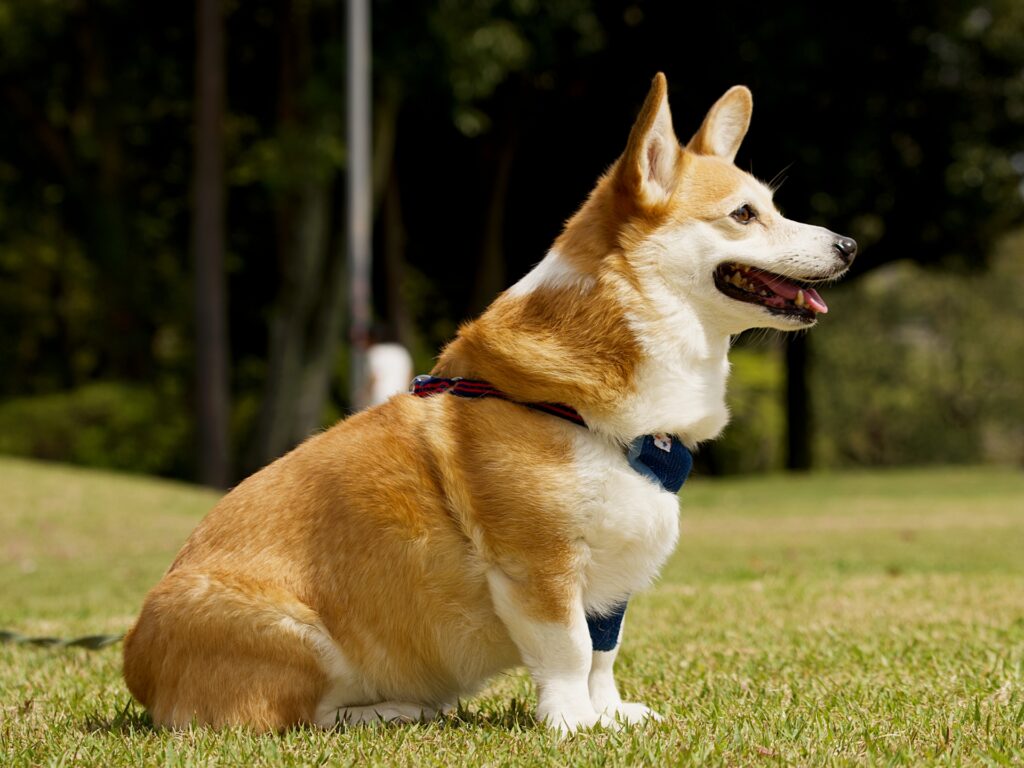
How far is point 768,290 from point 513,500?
1.19m

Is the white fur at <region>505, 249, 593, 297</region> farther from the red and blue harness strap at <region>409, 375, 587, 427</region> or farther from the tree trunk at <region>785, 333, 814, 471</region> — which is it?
the tree trunk at <region>785, 333, 814, 471</region>

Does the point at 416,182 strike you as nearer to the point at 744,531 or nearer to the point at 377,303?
the point at 377,303

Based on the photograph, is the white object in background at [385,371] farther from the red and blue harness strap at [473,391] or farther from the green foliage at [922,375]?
the green foliage at [922,375]

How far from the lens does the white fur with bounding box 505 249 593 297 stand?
4410mm

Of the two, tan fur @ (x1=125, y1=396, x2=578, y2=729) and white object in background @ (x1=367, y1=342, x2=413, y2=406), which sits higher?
tan fur @ (x1=125, y1=396, x2=578, y2=729)

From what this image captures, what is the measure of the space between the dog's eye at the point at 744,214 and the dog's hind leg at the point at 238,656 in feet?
6.51

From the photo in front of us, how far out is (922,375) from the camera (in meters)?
50.3

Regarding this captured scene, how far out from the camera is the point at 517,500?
415 cm

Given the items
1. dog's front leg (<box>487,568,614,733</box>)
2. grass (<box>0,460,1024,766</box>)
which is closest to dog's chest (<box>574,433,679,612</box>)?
dog's front leg (<box>487,568,614,733</box>)

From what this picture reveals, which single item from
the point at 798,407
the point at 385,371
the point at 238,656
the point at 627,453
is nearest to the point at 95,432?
the point at 385,371

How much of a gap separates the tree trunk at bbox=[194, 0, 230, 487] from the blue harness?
666 inches

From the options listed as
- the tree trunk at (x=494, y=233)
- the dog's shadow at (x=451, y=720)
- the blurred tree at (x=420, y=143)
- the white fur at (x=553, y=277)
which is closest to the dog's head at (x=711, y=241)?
the white fur at (x=553, y=277)

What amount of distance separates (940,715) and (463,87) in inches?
638

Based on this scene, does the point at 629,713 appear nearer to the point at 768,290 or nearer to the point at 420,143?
the point at 768,290
